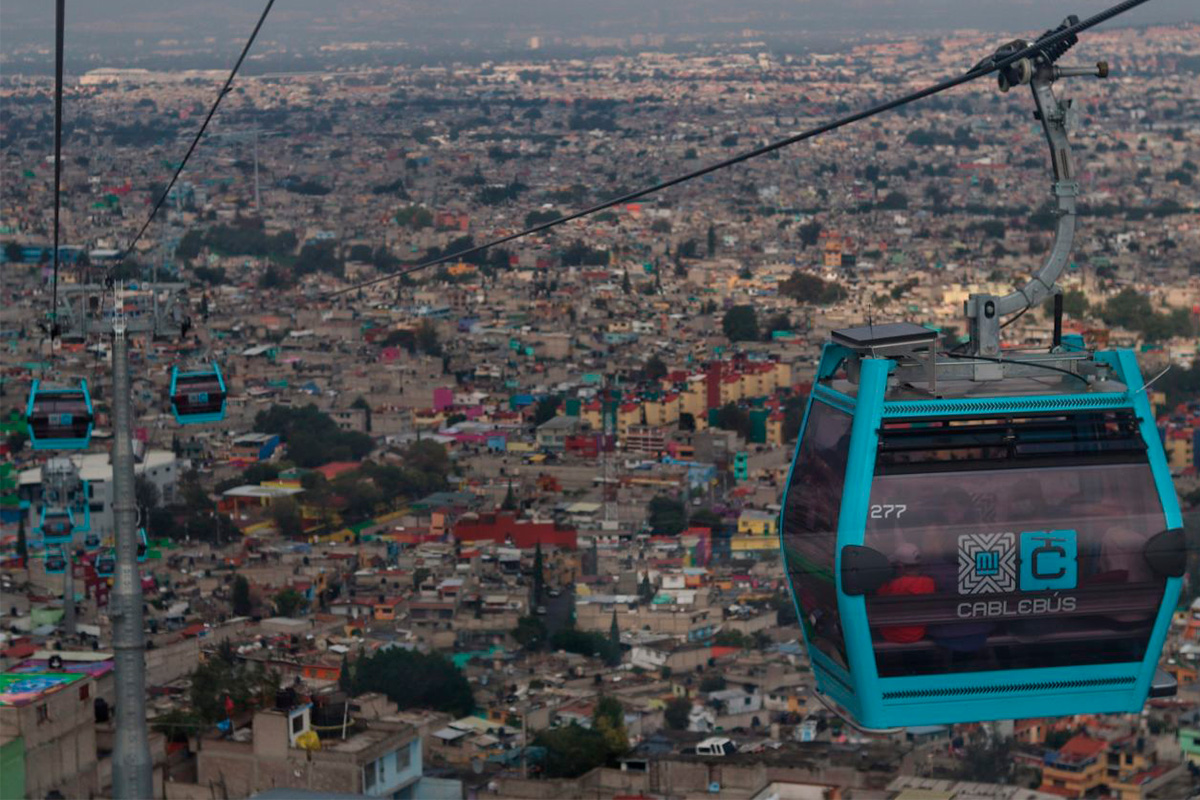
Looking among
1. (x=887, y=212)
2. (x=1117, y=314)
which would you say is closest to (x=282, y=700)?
(x=1117, y=314)

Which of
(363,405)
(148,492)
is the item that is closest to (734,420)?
(363,405)

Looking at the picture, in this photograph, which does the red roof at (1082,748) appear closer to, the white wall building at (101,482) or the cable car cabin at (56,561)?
the white wall building at (101,482)

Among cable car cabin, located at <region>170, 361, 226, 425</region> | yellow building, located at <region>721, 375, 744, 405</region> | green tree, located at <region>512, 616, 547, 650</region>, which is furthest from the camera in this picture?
yellow building, located at <region>721, 375, 744, 405</region>

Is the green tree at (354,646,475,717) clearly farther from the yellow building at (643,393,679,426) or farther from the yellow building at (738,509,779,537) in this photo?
the yellow building at (643,393,679,426)

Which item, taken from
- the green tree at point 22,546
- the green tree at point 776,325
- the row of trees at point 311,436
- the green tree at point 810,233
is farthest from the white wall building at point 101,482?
the green tree at point 810,233

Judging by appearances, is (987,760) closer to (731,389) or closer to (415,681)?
(415,681)

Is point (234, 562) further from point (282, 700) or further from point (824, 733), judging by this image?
point (282, 700)

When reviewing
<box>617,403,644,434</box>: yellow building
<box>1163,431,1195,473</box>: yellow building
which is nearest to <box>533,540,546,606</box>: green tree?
<box>1163,431,1195,473</box>: yellow building
